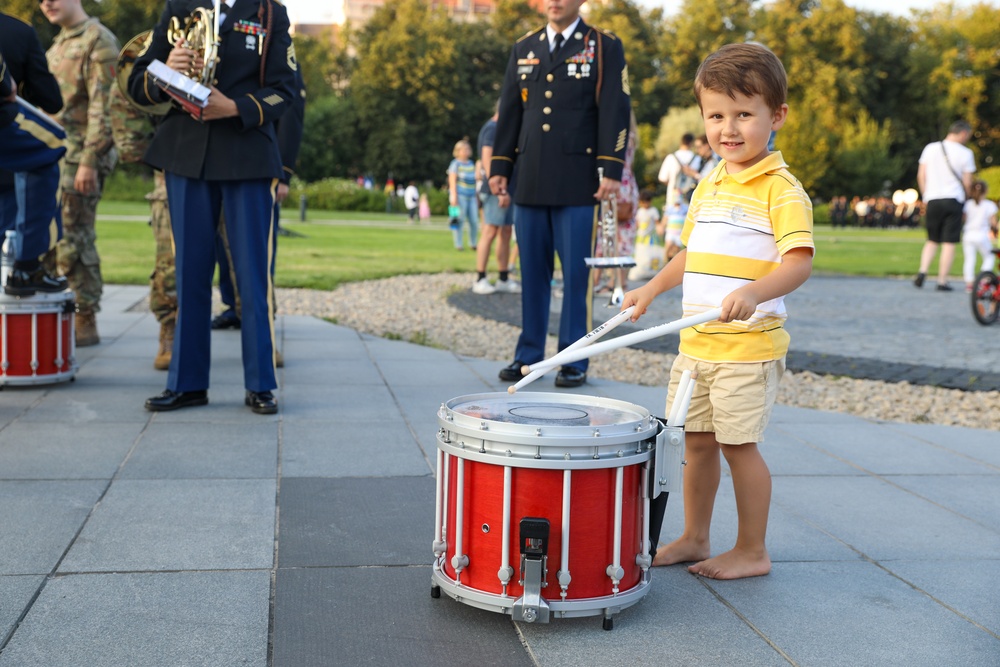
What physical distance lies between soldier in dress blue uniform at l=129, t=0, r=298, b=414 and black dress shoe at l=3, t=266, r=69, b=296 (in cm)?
104

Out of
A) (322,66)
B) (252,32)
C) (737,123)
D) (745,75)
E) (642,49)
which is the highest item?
(642,49)

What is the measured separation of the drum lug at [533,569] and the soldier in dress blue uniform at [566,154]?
3671 millimetres

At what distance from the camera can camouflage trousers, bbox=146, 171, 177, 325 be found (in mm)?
6551

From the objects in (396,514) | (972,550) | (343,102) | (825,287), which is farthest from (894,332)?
(343,102)

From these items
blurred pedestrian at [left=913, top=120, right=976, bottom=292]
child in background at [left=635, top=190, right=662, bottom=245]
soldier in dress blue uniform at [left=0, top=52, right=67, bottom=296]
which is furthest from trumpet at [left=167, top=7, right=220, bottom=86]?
blurred pedestrian at [left=913, top=120, right=976, bottom=292]

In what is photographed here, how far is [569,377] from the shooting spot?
6.36m

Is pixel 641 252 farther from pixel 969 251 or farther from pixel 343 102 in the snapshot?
pixel 343 102

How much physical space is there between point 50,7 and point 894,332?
7551 millimetres

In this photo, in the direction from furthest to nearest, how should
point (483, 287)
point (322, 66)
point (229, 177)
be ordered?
point (322, 66) < point (483, 287) < point (229, 177)

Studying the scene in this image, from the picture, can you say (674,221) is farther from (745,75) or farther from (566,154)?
(745,75)

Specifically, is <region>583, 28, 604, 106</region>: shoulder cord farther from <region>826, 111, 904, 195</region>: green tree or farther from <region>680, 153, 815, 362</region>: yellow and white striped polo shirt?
<region>826, 111, 904, 195</region>: green tree

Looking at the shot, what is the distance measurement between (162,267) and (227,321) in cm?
174

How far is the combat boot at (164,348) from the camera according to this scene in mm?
6562

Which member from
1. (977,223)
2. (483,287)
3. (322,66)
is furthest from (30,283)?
(322,66)
